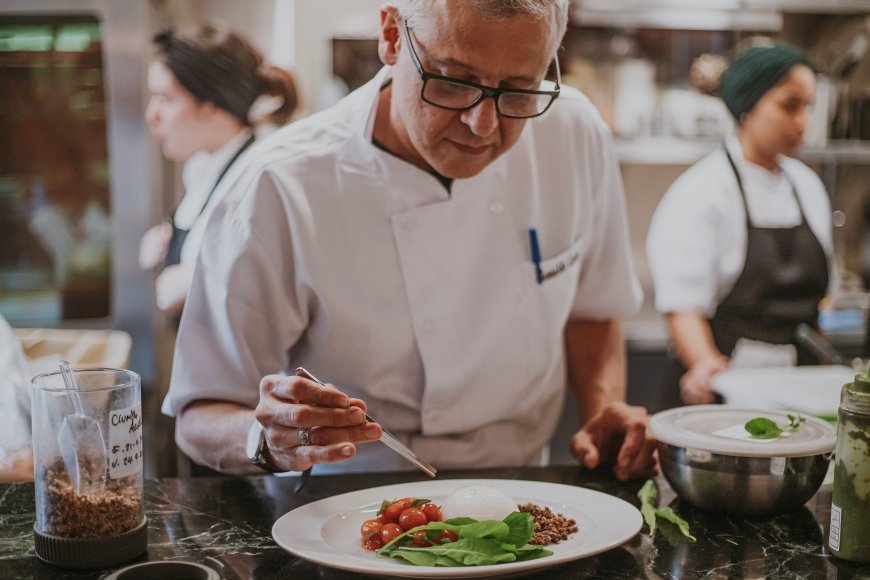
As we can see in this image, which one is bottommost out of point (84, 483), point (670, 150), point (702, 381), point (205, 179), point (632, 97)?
point (702, 381)

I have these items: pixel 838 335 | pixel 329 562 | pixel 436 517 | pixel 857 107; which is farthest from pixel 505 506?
pixel 857 107

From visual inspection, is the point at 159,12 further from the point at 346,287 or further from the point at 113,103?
the point at 346,287

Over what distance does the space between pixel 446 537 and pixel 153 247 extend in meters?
2.11

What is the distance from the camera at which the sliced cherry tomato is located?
1.23 meters

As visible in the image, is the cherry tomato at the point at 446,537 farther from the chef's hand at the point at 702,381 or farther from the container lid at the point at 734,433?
the chef's hand at the point at 702,381

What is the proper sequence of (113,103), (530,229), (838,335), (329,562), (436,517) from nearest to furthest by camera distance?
(329,562)
(436,517)
(530,229)
(113,103)
(838,335)

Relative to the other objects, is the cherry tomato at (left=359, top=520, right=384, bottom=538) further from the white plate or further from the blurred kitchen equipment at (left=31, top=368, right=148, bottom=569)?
the blurred kitchen equipment at (left=31, top=368, right=148, bottom=569)

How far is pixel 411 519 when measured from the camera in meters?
1.23

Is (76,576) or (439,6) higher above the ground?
(439,6)

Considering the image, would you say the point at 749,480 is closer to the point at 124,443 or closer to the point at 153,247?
the point at 124,443

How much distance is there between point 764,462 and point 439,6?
776mm

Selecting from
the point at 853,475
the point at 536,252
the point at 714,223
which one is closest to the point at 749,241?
the point at 714,223

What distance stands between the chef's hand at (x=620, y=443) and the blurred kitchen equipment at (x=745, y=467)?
0.12m

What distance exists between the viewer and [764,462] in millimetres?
1310
